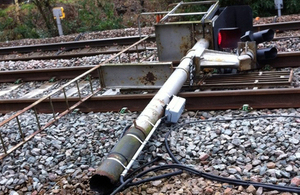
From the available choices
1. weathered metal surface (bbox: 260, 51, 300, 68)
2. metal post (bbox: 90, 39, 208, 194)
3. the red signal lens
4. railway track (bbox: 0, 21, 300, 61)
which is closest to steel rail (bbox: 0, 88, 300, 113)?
metal post (bbox: 90, 39, 208, 194)

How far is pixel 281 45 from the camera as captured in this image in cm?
880

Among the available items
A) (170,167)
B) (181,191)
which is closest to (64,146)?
(170,167)

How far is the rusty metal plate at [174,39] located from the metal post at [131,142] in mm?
1767

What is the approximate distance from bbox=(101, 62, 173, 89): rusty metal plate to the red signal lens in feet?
4.57

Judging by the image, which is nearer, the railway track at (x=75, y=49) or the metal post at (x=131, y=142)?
the metal post at (x=131, y=142)

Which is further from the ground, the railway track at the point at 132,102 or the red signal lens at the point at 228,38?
the red signal lens at the point at 228,38

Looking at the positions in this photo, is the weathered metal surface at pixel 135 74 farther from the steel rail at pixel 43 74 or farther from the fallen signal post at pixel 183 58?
the steel rail at pixel 43 74

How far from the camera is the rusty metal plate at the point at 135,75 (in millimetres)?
6867

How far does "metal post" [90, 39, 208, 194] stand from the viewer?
13.6ft

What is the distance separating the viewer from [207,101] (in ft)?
19.7

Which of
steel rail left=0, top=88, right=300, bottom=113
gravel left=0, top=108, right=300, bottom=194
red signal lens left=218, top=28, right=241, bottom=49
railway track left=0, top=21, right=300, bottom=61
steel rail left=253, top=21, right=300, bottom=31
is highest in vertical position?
red signal lens left=218, top=28, right=241, bottom=49

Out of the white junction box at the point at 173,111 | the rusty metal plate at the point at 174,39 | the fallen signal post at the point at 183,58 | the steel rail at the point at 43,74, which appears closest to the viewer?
the fallen signal post at the point at 183,58

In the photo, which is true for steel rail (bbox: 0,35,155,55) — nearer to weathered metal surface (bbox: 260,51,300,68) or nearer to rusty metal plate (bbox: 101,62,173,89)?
rusty metal plate (bbox: 101,62,173,89)

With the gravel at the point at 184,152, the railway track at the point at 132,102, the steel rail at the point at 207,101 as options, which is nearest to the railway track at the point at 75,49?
the railway track at the point at 132,102
